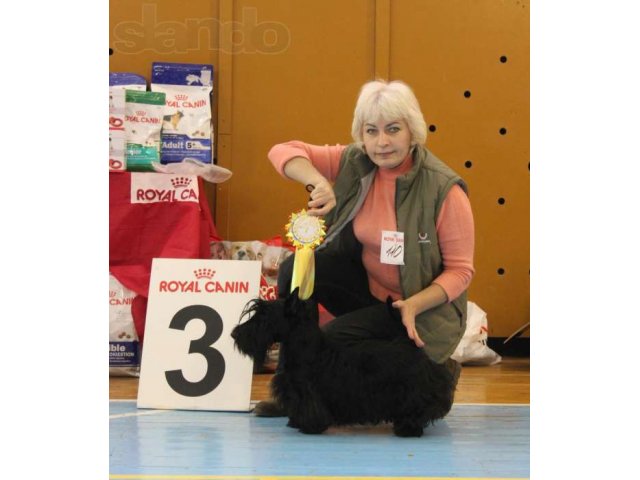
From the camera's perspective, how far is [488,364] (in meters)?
4.14

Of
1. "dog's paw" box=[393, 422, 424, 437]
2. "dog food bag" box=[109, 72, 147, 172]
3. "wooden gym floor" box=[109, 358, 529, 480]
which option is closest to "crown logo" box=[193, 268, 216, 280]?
"wooden gym floor" box=[109, 358, 529, 480]

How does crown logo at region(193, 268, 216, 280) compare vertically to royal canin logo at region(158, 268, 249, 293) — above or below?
above

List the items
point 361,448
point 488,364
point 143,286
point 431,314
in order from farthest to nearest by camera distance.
Answer: point 488,364 < point 143,286 < point 431,314 < point 361,448

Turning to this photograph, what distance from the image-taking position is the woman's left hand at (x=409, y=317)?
7.72 ft

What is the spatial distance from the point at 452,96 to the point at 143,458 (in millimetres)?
2946

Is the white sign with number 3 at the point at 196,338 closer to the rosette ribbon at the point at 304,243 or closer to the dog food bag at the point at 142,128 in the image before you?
the rosette ribbon at the point at 304,243

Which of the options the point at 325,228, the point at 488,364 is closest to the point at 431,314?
the point at 325,228

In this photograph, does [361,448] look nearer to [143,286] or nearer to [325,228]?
[325,228]

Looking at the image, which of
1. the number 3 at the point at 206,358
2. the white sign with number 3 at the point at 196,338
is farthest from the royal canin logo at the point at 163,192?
the number 3 at the point at 206,358

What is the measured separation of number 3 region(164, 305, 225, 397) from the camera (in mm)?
2660

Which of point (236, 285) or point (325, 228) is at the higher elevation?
point (325, 228)

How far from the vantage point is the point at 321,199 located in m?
2.40

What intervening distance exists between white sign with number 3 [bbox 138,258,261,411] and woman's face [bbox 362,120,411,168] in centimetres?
59

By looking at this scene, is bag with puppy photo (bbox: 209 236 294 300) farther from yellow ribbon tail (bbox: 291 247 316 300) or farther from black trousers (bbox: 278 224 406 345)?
yellow ribbon tail (bbox: 291 247 316 300)
